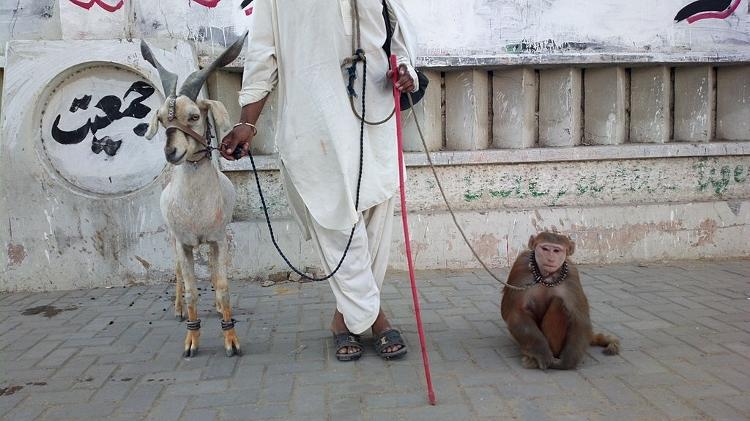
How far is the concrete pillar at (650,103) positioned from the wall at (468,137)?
0.04 feet

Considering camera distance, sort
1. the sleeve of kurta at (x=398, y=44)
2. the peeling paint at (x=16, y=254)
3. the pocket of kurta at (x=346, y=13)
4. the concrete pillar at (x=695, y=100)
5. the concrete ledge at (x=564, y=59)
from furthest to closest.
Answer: the concrete pillar at (x=695, y=100) < the concrete ledge at (x=564, y=59) < the peeling paint at (x=16, y=254) < the sleeve of kurta at (x=398, y=44) < the pocket of kurta at (x=346, y=13)

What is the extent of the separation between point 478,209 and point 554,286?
8.19 ft

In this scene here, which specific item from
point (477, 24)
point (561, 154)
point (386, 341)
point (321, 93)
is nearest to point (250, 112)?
point (321, 93)

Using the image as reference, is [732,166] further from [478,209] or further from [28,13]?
[28,13]

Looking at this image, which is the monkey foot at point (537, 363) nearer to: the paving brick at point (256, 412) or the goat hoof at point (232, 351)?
the paving brick at point (256, 412)

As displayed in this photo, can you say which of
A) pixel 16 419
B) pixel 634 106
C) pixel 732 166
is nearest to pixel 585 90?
pixel 634 106

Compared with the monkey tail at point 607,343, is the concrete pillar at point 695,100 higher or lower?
higher

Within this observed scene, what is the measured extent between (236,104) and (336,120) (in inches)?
106

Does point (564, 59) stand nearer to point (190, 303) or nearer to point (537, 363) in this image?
point (537, 363)

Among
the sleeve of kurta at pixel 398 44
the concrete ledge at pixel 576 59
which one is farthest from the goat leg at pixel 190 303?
the concrete ledge at pixel 576 59

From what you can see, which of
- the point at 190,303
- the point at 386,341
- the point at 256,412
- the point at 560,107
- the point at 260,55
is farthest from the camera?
the point at 560,107

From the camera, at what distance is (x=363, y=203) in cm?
323

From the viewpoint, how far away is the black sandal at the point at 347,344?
3242 mm

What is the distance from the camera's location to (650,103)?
19.2ft
